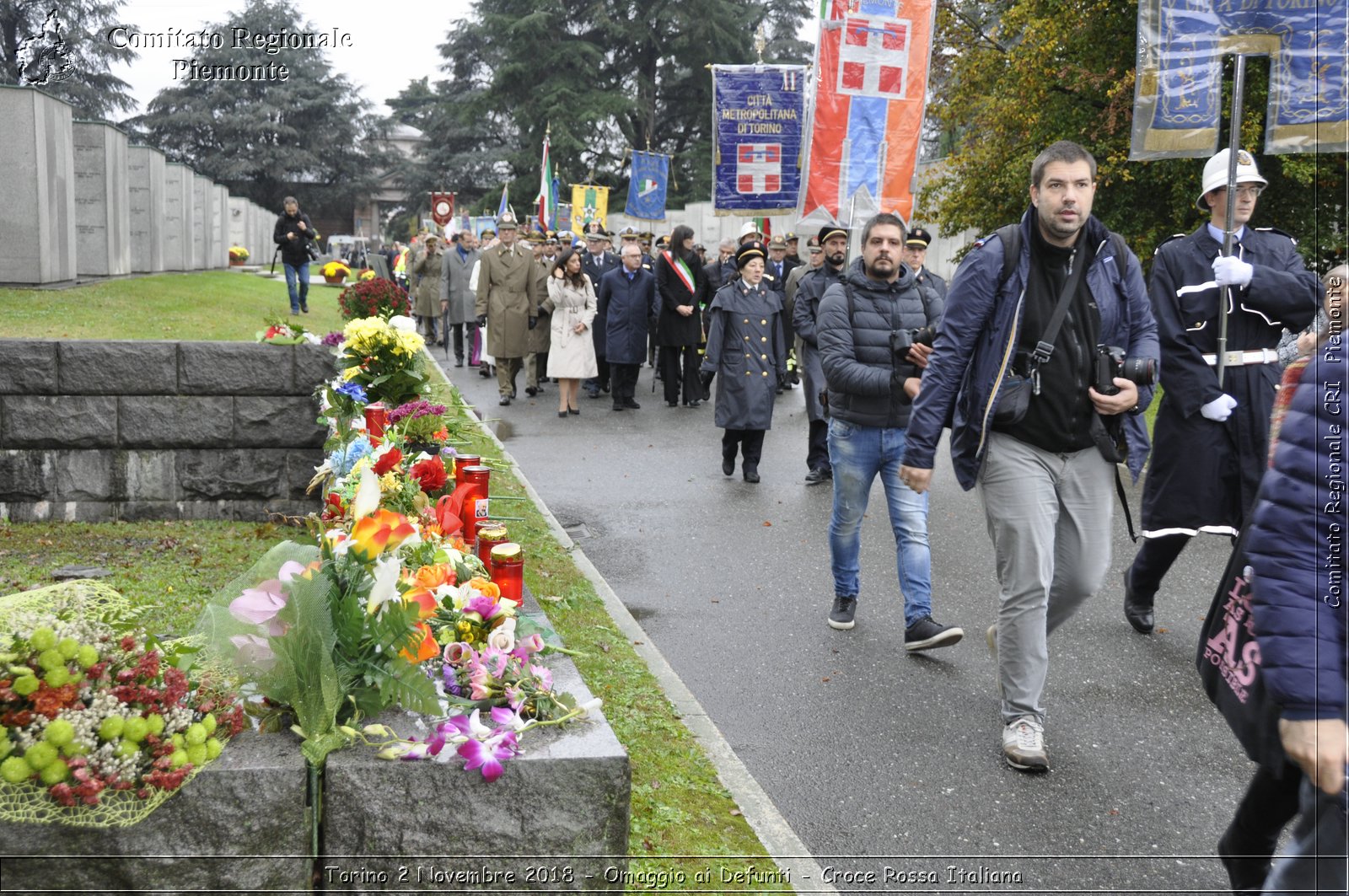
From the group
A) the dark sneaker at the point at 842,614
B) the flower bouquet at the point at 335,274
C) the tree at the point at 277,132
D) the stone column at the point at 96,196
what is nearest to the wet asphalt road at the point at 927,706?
the dark sneaker at the point at 842,614

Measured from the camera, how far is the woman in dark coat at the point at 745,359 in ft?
34.6

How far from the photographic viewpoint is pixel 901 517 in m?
5.96

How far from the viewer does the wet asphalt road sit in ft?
12.6

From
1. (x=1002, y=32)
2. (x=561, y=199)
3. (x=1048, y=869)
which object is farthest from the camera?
(x=561, y=199)

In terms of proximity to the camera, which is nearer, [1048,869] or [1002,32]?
[1048,869]

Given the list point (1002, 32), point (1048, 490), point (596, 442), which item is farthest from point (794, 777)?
point (1002, 32)

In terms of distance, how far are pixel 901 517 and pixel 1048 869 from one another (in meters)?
2.45

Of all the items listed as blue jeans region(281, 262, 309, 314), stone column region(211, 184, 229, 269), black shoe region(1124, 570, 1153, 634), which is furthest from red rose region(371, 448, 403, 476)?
stone column region(211, 184, 229, 269)

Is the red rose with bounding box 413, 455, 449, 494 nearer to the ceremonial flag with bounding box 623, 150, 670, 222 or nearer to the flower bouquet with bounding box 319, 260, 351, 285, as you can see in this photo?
the ceremonial flag with bounding box 623, 150, 670, 222

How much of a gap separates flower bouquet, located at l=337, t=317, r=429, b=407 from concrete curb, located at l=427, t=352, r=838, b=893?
157 centimetres

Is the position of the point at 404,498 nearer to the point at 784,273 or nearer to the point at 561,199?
the point at 784,273

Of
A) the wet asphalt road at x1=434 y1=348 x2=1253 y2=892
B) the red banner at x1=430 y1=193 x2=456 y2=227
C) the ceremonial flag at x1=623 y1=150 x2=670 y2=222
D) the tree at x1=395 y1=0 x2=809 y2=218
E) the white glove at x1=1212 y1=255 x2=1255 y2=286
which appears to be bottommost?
the wet asphalt road at x1=434 y1=348 x2=1253 y2=892

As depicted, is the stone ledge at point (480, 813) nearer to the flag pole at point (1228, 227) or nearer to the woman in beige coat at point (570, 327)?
the flag pole at point (1228, 227)

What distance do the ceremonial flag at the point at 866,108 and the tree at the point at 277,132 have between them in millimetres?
40648
